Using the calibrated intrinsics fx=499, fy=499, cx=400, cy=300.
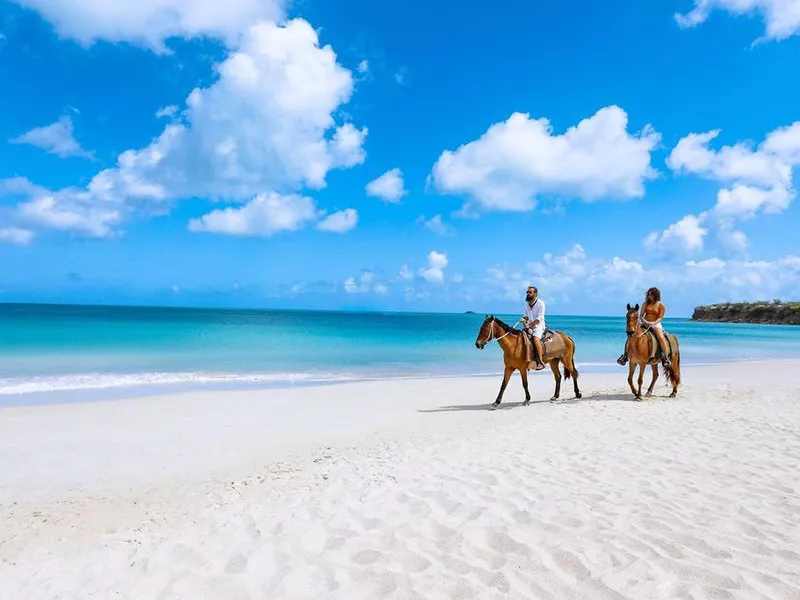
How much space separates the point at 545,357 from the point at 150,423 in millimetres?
9519

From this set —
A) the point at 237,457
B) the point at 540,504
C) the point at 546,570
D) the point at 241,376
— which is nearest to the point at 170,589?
the point at 546,570

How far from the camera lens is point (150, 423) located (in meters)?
10.7

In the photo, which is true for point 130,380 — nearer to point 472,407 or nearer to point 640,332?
point 472,407

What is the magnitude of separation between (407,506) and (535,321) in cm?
832

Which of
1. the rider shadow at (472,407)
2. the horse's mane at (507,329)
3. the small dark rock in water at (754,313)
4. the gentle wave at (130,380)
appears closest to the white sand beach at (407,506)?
the rider shadow at (472,407)

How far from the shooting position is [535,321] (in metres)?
12.9

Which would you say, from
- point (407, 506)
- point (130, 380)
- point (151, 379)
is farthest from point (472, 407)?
point (130, 380)

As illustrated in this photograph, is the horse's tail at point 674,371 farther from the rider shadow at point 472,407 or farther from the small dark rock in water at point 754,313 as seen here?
the small dark rock in water at point 754,313

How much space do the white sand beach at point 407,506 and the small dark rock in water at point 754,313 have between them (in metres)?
127

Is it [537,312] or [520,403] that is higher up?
[537,312]

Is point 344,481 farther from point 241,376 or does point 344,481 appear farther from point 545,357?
point 241,376

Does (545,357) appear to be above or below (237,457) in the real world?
above

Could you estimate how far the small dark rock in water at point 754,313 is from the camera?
364 feet

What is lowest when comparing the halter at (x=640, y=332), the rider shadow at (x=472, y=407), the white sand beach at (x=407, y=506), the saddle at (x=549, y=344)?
the rider shadow at (x=472, y=407)
